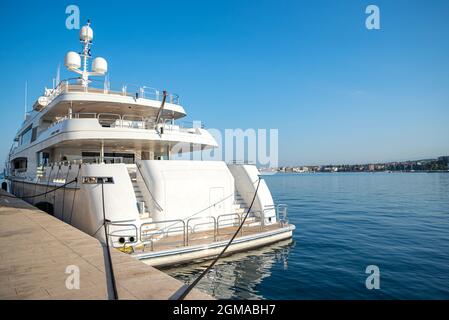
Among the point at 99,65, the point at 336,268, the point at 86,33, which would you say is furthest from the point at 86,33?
the point at 336,268

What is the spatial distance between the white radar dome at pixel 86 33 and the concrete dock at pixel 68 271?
1433cm

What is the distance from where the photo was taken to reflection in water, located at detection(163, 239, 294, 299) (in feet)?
23.8

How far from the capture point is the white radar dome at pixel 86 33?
707 inches

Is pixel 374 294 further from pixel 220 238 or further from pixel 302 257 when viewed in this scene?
pixel 220 238

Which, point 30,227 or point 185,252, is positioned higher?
point 30,227

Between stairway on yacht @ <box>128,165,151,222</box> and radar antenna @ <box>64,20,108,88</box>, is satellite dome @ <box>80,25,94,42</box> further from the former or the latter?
stairway on yacht @ <box>128,165,151,222</box>

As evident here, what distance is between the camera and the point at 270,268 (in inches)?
354

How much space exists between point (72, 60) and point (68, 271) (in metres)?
14.9

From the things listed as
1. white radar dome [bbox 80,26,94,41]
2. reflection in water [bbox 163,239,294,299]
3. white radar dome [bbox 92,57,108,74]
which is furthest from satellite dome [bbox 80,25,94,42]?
reflection in water [bbox 163,239,294,299]

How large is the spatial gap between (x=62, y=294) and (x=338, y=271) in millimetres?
7883

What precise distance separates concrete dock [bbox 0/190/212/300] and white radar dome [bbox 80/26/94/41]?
14329mm

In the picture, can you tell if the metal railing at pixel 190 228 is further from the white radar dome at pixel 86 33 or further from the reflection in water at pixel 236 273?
the white radar dome at pixel 86 33

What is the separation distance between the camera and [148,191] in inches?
403
